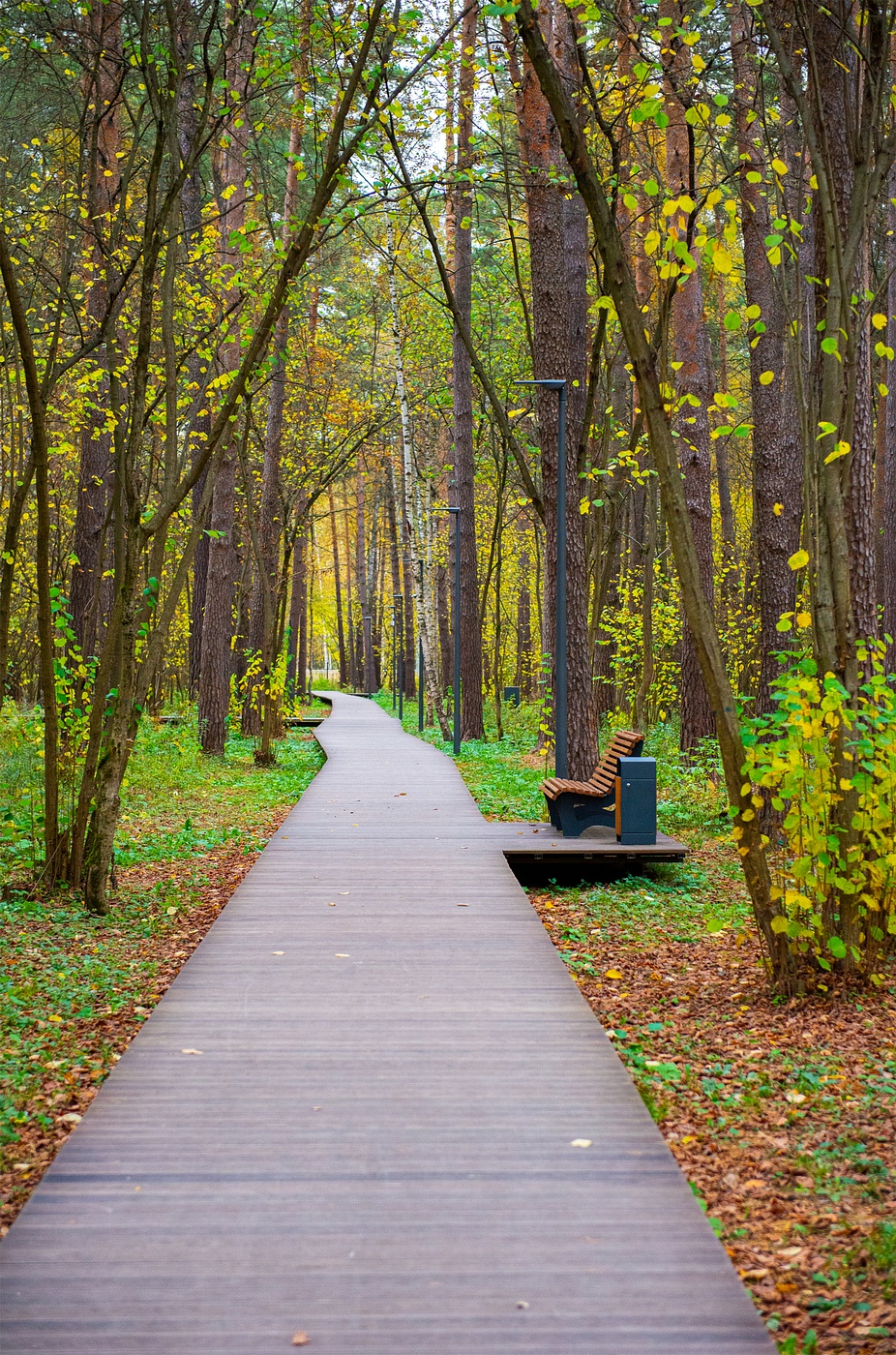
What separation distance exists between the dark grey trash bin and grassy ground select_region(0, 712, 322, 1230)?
10.8 feet

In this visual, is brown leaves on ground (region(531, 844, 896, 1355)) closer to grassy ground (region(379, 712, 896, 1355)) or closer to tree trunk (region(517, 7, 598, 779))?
grassy ground (region(379, 712, 896, 1355))

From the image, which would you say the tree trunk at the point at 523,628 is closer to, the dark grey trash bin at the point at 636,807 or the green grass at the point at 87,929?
the green grass at the point at 87,929

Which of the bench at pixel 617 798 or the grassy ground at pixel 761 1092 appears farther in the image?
the bench at pixel 617 798

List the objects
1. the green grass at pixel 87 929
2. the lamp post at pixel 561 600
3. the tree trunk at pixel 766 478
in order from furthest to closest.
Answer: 1. the tree trunk at pixel 766 478
2. the lamp post at pixel 561 600
3. the green grass at pixel 87 929

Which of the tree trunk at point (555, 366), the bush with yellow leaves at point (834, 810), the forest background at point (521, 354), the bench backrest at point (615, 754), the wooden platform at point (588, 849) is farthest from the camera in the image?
the tree trunk at point (555, 366)

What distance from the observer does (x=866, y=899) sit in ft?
17.8

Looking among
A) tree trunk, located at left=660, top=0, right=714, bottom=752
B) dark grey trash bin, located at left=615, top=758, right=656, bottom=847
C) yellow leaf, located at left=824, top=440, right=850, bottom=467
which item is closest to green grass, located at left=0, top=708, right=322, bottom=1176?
dark grey trash bin, located at left=615, top=758, right=656, bottom=847

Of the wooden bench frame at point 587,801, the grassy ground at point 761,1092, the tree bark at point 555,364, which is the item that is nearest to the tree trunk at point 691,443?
the tree bark at point 555,364

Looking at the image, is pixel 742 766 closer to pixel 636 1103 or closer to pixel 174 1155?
pixel 636 1103

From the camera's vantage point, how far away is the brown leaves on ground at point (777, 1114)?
10.5 ft

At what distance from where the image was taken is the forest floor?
3408mm

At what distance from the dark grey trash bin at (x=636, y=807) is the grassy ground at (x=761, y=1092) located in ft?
1.53

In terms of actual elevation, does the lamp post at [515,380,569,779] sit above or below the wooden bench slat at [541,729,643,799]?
above

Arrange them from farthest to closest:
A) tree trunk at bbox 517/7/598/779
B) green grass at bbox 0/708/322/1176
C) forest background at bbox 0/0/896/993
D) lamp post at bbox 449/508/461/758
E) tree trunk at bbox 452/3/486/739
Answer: tree trunk at bbox 452/3/486/739
lamp post at bbox 449/508/461/758
tree trunk at bbox 517/7/598/779
forest background at bbox 0/0/896/993
green grass at bbox 0/708/322/1176
